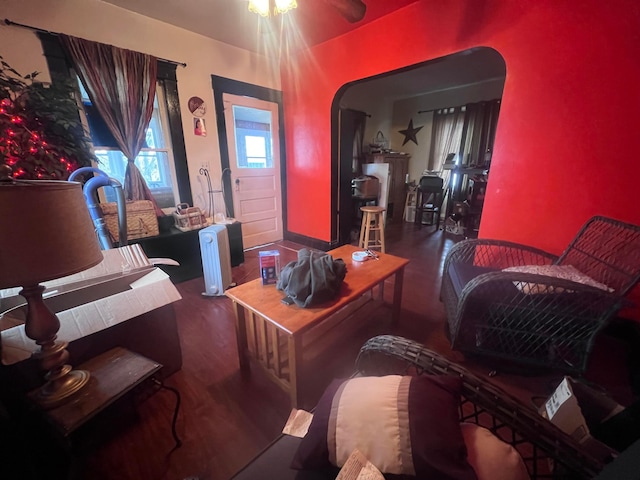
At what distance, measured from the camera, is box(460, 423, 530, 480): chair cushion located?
1.80ft

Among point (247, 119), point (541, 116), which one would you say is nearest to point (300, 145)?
point (247, 119)

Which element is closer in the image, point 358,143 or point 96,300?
point 96,300

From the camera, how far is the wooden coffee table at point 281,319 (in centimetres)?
112

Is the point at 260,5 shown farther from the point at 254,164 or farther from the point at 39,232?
the point at 254,164

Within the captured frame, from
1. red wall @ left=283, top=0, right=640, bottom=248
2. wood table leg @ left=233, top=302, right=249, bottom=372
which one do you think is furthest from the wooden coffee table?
red wall @ left=283, top=0, right=640, bottom=248

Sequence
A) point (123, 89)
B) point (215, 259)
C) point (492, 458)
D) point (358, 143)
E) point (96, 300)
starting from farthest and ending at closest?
1. point (358, 143)
2. point (123, 89)
3. point (215, 259)
4. point (96, 300)
5. point (492, 458)

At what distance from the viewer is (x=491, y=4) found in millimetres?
1775

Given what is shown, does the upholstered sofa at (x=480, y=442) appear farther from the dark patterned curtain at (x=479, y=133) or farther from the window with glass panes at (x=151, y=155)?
the dark patterned curtain at (x=479, y=133)

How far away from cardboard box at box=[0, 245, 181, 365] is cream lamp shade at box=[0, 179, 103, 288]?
1.34 feet

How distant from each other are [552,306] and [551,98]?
1.38 m

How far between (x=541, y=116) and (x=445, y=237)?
8.42 ft

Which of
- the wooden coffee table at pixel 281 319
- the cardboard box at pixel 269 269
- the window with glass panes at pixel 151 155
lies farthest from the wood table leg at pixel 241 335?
the window with glass panes at pixel 151 155

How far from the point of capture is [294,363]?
1.12m

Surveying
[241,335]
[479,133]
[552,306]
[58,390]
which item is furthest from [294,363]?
[479,133]
